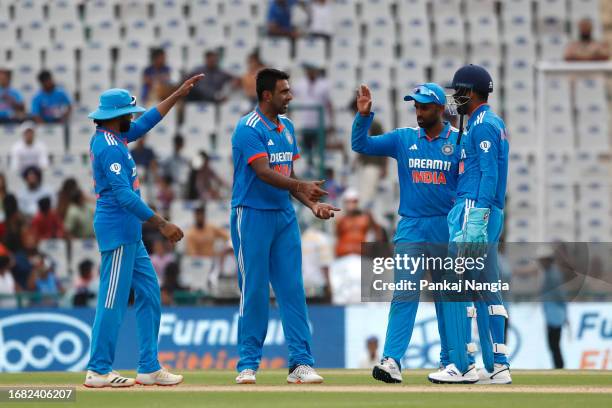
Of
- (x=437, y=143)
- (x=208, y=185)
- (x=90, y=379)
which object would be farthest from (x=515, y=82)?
(x=90, y=379)

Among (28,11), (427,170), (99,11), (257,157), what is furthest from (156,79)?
(427,170)

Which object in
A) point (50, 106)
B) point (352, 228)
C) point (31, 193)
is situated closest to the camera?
point (352, 228)

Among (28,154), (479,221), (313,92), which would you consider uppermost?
(313,92)

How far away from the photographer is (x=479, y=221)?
32.2ft

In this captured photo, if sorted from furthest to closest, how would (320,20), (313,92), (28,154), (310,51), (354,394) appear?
(320,20) < (310,51) < (313,92) < (28,154) < (354,394)

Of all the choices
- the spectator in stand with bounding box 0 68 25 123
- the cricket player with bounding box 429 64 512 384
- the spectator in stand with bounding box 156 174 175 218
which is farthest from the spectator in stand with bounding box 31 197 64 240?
the cricket player with bounding box 429 64 512 384

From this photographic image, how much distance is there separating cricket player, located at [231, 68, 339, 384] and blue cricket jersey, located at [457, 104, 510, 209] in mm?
1360

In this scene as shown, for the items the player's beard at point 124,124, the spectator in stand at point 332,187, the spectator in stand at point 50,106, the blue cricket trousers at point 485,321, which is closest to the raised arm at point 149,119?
the player's beard at point 124,124

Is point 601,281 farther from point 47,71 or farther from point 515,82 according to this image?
point 47,71

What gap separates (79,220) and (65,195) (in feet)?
1.35

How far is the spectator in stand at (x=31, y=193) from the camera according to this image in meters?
19.2

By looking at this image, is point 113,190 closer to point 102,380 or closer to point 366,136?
point 102,380

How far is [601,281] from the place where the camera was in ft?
54.0

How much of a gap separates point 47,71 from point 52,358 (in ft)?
21.3
